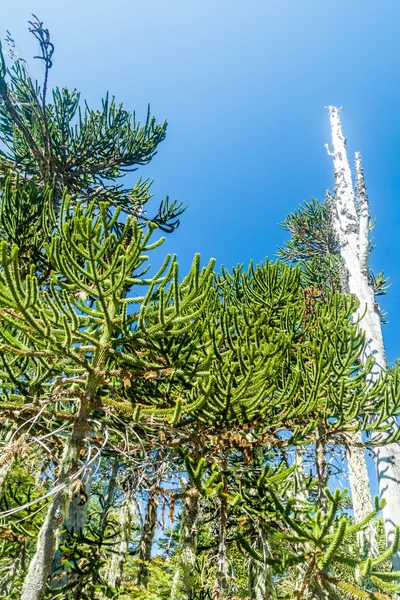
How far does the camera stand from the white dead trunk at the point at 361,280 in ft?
16.8

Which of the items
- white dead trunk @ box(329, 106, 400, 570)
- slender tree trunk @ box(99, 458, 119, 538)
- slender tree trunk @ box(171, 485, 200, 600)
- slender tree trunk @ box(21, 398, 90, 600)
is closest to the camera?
slender tree trunk @ box(21, 398, 90, 600)

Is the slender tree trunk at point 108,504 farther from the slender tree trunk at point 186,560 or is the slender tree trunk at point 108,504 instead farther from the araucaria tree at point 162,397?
the slender tree trunk at point 186,560

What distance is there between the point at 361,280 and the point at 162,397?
428cm

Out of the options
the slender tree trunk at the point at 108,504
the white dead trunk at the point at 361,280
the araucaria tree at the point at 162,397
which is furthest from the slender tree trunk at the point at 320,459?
the slender tree trunk at the point at 108,504

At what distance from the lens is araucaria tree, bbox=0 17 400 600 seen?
3479mm

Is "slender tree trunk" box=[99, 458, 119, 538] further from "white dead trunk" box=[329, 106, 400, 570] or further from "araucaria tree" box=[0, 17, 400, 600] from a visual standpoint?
"white dead trunk" box=[329, 106, 400, 570]

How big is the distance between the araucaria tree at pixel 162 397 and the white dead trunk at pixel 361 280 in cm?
6

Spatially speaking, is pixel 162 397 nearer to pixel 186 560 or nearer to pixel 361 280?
pixel 186 560

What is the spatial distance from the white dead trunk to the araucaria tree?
58mm

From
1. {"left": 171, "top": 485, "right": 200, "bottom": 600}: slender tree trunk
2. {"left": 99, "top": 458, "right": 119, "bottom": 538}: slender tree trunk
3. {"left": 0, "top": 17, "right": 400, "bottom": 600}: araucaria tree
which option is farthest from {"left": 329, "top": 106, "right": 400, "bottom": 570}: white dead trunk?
{"left": 99, "top": 458, "right": 119, "bottom": 538}: slender tree trunk

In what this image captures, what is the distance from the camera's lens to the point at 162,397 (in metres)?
4.76

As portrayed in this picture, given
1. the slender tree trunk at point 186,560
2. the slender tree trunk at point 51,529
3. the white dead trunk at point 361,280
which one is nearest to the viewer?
the slender tree trunk at point 51,529

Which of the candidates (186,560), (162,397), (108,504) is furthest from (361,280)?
(108,504)

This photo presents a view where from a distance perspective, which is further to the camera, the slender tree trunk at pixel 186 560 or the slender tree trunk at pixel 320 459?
the slender tree trunk at pixel 320 459
